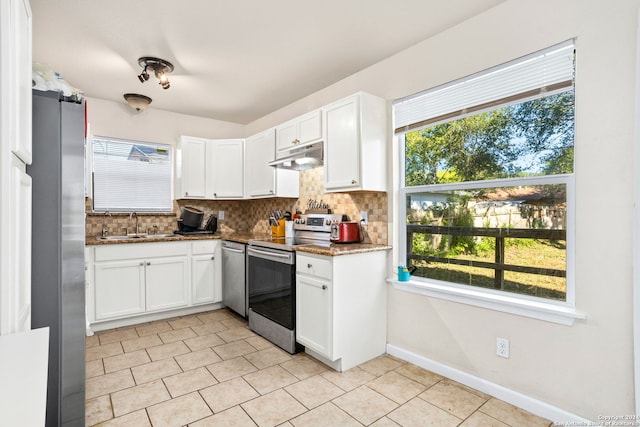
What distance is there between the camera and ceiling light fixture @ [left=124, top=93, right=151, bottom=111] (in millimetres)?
3713

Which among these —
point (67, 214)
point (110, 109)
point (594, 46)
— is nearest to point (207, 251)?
point (110, 109)

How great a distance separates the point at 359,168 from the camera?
2.71m

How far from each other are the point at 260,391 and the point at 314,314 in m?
0.65

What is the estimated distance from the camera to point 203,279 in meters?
3.94

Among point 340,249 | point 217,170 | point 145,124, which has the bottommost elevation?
point 340,249

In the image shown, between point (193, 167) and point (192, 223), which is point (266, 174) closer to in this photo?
point (193, 167)

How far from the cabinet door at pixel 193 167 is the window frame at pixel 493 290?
8.61 ft

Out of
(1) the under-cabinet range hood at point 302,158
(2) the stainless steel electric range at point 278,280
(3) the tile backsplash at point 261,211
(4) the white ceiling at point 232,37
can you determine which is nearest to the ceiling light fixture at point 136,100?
(4) the white ceiling at point 232,37

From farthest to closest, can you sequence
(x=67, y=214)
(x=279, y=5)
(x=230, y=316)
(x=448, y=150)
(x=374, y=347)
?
(x=230, y=316) → (x=374, y=347) → (x=448, y=150) → (x=279, y=5) → (x=67, y=214)

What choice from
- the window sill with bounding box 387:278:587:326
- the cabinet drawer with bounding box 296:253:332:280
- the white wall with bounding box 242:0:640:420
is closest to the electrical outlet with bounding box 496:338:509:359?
the white wall with bounding box 242:0:640:420

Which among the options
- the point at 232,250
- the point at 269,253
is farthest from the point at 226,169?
the point at 269,253

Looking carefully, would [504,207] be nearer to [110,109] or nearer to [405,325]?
[405,325]

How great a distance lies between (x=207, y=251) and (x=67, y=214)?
7.81 ft

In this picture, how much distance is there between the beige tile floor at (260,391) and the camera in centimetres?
194
